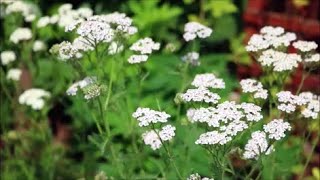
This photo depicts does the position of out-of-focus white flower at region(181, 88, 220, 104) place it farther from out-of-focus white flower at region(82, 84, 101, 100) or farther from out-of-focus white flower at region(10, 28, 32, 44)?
out-of-focus white flower at region(10, 28, 32, 44)

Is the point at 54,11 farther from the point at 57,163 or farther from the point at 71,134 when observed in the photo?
the point at 57,163

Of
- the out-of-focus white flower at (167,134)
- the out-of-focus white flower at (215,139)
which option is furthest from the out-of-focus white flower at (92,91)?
the out-of-focus white flower at (215,139)

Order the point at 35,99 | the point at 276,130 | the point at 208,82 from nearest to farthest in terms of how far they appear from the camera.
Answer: the point at 276,130 → the point at 208,82 → the point at 35,99

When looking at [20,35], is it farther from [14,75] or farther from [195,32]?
[195,32]

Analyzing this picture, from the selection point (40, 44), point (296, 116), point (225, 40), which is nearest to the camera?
point (296, 116)

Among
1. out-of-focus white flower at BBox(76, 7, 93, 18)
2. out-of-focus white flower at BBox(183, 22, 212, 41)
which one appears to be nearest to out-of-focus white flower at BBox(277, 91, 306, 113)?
out-of-focus white flower at BBox(183, 22, 212, 41)

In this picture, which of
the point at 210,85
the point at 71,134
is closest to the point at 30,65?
the point at 71,134

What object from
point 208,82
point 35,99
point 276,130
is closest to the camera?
point 276,130

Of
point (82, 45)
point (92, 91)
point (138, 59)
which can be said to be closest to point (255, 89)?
point (138, 59)

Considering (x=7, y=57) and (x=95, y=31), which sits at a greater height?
(x=95, y=31)
